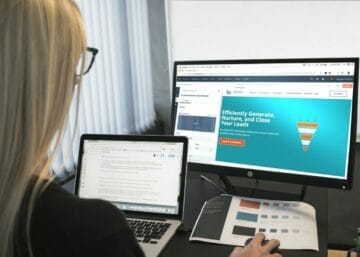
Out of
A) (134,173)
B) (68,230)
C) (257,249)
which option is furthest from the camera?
(134,173)

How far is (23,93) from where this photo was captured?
614 millimetres

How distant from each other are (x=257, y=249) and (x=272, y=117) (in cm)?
41

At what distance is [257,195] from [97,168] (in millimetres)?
490

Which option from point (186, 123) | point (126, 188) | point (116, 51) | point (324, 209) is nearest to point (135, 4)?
point (116, 51)

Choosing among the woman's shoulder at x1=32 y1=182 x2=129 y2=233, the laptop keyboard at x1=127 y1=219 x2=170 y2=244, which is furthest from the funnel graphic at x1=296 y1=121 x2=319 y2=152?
the woman's shoulder at x1=32 y1=182 x2=129 y2=233

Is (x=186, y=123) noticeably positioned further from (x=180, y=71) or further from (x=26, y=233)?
(x=26, y=233)

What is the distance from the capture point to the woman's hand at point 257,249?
877 millimetres

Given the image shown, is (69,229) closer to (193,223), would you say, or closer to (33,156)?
(33,156)

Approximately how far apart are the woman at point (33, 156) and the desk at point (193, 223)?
382mm

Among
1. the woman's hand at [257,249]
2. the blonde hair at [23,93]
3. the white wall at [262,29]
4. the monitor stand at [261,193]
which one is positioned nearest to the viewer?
the blonde hair at [23,93]

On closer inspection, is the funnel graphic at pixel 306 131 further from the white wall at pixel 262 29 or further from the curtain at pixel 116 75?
the white wall at pixel 262 29

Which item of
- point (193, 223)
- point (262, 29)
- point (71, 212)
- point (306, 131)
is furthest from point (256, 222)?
point (262, 29)

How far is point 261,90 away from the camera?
1174 millimetres

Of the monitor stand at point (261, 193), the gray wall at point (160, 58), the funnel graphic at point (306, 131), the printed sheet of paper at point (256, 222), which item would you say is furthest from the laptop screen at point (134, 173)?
the gray wall at point (160, 58)
